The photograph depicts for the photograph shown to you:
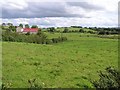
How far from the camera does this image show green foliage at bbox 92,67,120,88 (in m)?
5.09

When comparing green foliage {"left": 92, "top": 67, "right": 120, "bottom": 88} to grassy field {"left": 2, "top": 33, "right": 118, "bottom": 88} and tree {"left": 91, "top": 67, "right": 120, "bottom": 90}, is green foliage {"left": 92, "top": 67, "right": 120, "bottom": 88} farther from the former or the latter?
grassy field {"left": 2, "top": 33, "right": 118, "bottom": 88}

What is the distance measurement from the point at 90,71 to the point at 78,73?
→ 43.0 inches

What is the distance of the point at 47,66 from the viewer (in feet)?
56.4

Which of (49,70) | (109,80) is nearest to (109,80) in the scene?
(109,80)

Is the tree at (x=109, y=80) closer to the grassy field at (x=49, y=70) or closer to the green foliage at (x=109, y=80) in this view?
the green foliage at (x=109, y=80)

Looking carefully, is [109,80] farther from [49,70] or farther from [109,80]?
[49,70]

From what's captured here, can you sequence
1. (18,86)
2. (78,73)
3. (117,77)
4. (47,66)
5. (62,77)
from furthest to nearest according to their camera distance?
(47,66) < (78,73) < (62,77) < (18,86) < (117,77)

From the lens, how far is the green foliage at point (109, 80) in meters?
5.09

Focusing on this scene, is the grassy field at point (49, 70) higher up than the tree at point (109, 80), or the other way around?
the tree at point (109, 80)

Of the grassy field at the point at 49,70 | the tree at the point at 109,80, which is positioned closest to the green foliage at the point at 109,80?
the tree at the point at 109,80

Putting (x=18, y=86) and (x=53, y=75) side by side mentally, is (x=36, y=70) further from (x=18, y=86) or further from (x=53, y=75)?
(x=18, y=86)

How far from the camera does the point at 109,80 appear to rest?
17.1 ft

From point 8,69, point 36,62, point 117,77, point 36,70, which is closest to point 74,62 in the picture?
point 36,62

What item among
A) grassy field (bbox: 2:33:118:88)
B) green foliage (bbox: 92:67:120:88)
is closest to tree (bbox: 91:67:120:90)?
green foliage (bbox: 92:67:120:88)
